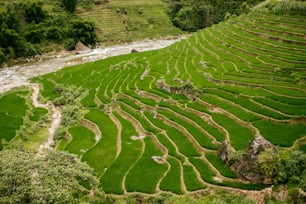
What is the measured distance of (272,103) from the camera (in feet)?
79.8

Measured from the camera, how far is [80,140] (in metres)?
24.9

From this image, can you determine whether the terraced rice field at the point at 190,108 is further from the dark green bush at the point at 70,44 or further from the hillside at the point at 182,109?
the dark green bush at the point at 70,44

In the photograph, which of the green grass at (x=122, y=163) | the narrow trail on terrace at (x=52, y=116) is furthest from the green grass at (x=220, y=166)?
the narrow trail on terrace at (x=52, y=116)

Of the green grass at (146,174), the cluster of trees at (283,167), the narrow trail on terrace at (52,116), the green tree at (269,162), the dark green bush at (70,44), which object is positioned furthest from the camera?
the dark green bush at (70,44)

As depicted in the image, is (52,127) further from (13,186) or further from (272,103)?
(272,103)

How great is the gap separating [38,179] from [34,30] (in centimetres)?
5454

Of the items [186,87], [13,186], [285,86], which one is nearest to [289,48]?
[285,86]

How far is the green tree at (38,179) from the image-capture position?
13.5m

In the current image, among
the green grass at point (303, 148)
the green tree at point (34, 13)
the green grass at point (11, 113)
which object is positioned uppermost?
the green tree at point (34, 13)

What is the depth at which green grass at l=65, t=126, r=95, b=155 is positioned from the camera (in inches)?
919

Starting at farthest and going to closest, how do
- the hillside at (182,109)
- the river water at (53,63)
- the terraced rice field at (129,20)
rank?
the terraced rice field at (129,20) < the river water at (53,63) < the hillside at (182,109)

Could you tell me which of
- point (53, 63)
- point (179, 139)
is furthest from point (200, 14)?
point (179, 139)

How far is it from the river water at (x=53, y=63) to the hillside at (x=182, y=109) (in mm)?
4206

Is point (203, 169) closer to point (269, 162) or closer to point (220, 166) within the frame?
point (220, 166)
